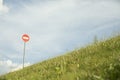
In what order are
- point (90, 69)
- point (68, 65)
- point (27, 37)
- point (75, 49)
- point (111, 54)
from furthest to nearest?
point (27, 37) → point (75, 49) → point (68, 65) → point (111, 54) → point (90, 69)

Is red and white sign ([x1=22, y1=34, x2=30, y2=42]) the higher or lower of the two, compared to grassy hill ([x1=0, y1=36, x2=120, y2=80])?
higher

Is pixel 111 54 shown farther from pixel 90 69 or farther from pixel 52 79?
pixel 52 79

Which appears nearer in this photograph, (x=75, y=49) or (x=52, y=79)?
(x=52, y=79)

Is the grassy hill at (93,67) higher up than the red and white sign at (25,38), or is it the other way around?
the red and white sign at (25,38)

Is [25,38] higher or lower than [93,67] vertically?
higher

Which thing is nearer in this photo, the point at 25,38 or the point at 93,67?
the point at 93,67

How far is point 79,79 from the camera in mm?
12297

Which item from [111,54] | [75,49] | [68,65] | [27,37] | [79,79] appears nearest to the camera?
[79,79]

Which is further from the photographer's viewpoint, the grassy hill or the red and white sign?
the red and white sign

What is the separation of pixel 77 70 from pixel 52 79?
1.06m

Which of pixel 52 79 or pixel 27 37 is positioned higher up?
pixel 27 37

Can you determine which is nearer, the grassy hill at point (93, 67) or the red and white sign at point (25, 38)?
the grassy hill at point (93, 67)

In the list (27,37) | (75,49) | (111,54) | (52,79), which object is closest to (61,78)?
(52,79)

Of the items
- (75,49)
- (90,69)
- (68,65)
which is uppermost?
(75,49)
